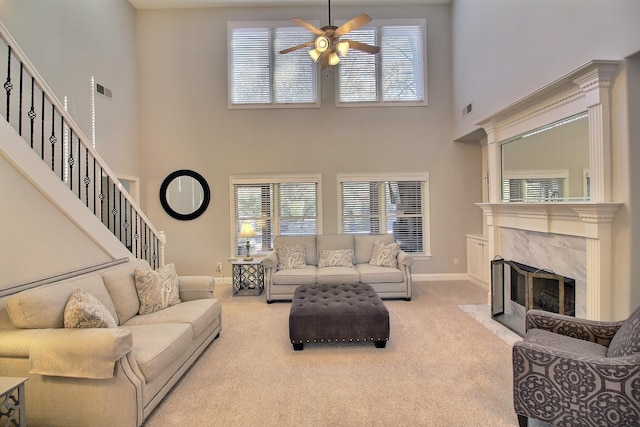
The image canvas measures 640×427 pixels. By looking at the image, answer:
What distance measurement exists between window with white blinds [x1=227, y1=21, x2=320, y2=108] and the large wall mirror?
11.6 feet

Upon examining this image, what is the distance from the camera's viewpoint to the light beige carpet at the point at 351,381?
87.8 inches

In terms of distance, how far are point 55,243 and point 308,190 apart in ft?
13.3

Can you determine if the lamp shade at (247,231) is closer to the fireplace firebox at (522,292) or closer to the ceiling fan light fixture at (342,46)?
the ceiling fan light fixture at (342,46)

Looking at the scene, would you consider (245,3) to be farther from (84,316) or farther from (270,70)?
(84,316)

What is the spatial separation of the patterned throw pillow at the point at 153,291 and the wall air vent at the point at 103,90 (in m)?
3.45

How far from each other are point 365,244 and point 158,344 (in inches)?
149

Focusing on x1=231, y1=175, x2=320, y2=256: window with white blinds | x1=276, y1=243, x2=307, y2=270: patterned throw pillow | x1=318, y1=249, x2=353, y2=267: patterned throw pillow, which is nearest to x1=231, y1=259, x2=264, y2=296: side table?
x1=276, y1=243, x2=307, y2=270: patterned throw pillow

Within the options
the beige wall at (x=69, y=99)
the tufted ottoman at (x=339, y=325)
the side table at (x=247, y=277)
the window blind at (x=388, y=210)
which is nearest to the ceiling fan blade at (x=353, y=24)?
the window blind at (x=388, y=210)

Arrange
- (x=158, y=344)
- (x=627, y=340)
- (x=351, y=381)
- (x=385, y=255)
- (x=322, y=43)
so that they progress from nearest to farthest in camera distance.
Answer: (x=627, y=340), (x=158, y=344), (x=351, y=381), (x=322, y=43), (x=385, y=255)

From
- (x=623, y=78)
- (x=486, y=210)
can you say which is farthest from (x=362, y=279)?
(x=623, y=78)

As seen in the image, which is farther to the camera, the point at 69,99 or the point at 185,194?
the point at 185,194

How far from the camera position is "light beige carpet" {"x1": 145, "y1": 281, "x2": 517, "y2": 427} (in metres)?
2.23

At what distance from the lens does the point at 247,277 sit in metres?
5.55

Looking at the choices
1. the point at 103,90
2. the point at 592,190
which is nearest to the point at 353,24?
the point at 592,190
